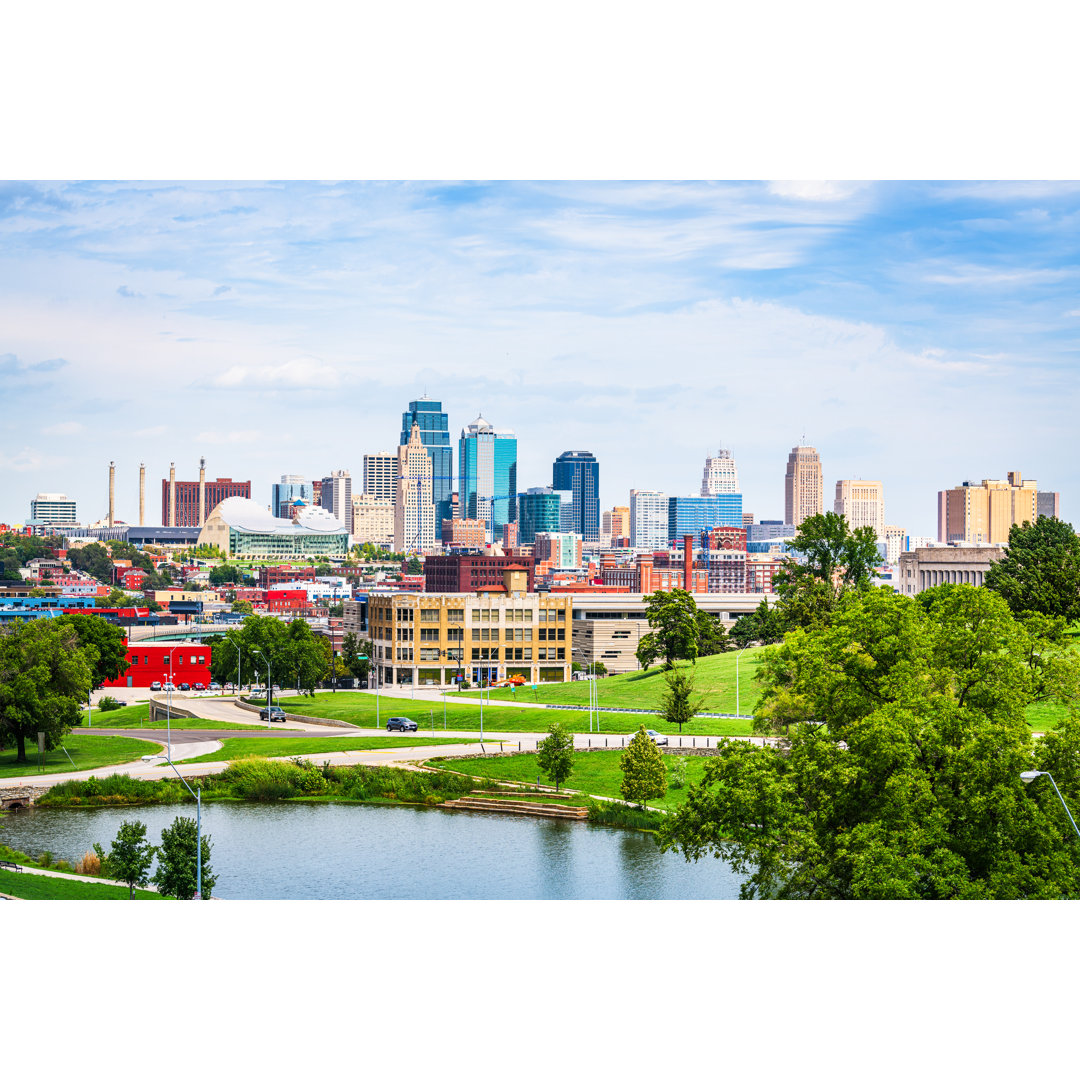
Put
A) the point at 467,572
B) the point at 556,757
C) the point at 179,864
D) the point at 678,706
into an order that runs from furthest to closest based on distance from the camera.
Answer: the point at 467,572 → the point at 678,706 → the point at 556,757 → the point at 179,864

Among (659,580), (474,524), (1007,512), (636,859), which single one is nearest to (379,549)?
(474,524)

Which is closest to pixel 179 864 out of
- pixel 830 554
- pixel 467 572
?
pixel 830 554

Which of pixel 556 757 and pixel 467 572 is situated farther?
pixel 467 572

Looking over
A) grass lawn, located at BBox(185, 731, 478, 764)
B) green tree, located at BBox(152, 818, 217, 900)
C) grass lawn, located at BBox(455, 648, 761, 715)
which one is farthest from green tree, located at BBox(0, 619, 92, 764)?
grass lawn, located at BBox(455, 648, 761, 715)

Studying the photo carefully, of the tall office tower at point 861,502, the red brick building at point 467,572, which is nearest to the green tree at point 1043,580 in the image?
the red brick building at point 467,572

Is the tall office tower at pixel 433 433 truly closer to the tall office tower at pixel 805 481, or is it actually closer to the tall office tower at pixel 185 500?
the tall office tower at pixel 185 500

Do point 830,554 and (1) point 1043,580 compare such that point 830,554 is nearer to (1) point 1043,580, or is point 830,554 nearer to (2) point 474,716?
(1) point 1043,580
